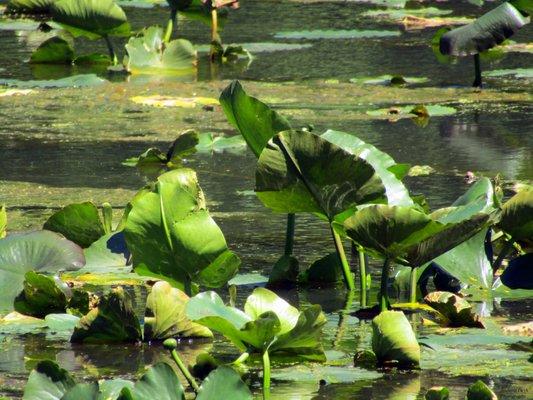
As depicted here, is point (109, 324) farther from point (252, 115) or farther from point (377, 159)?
point (377, 159)

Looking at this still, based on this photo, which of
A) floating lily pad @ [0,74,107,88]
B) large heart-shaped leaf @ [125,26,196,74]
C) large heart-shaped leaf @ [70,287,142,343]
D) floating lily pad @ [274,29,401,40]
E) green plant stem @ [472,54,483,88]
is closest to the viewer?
large heart-shaped leaf @ [70,287,142,343]

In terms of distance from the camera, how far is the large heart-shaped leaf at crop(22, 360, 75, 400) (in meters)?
2.10

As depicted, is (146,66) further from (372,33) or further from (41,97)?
(372,33)

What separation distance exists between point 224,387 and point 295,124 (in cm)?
354

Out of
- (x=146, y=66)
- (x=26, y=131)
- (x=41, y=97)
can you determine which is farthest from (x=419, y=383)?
(x=146, y=66)

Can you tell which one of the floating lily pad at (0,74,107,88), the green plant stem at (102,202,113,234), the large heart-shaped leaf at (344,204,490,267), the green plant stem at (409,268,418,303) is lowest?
the floating lily pad at (0,74,107,88)

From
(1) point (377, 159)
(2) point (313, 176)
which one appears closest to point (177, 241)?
(2) point (313, 176)

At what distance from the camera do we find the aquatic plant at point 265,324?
2287 mm

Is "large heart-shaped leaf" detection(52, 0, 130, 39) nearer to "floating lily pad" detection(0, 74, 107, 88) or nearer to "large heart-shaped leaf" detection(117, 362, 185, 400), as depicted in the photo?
"floating lily pad" detection(0, 74, 107, 88)

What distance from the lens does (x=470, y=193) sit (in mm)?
3006

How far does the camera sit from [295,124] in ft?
18.2

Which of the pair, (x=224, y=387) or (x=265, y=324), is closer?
(x=224, y=387)

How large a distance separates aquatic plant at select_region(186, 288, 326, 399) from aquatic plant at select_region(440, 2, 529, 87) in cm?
360

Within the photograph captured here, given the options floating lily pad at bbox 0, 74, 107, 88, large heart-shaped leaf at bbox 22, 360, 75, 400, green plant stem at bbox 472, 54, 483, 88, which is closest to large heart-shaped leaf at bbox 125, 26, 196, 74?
floating lily pad at bbox 0, 74, 107, 88
